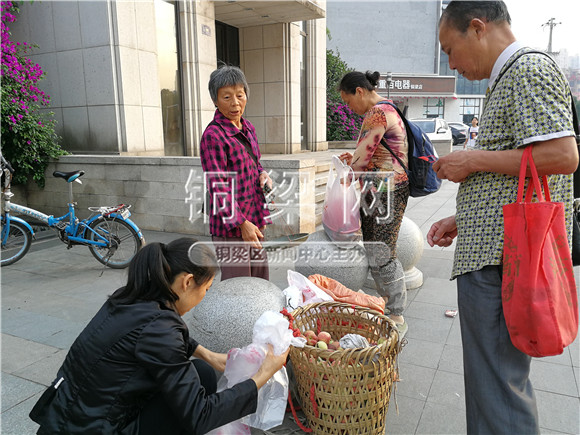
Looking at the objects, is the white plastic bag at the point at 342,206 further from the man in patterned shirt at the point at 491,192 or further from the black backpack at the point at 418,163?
the man in patterned shirt at the point at 491,192

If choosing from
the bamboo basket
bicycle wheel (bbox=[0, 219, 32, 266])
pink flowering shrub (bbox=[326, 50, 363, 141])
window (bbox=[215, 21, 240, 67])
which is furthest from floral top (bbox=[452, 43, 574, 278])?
pink flowering shrub (bbox=[326, 50, 363, 141])

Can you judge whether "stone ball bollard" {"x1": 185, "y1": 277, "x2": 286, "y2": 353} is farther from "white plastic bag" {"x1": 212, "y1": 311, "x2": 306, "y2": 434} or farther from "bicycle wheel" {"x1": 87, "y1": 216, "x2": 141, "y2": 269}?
"bicycle wheel" {"x1": 87, "y1": 216, "x2": 141, "y2": 269}

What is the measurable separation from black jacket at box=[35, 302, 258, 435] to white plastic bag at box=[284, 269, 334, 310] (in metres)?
1.19

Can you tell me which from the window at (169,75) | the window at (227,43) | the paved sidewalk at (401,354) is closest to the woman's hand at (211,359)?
the paved sidewalk at (401,354)

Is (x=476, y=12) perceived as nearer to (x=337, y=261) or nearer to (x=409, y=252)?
(x=337, y=261)

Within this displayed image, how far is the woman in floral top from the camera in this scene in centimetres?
324

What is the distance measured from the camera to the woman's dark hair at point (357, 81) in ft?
10.9

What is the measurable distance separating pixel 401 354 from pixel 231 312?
4.54ft

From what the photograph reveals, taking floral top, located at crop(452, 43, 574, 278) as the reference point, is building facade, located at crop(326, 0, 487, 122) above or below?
above

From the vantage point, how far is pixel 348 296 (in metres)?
3.13

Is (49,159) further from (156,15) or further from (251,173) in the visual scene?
(251,173)

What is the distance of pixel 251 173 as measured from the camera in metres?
3.11

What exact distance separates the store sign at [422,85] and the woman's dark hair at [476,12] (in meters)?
37.7

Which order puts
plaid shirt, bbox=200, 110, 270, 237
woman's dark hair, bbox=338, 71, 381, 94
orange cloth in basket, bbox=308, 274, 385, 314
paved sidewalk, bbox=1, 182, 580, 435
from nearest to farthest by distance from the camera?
paved sidewalk, bbox=1, 182, 580, 435, plaid shirt, bbox=200, 110, 270, 237, orange cloth in basket, bbox=308, 274, 385, 314, woman's dark hair, bbox=338, 71, 381, 94
